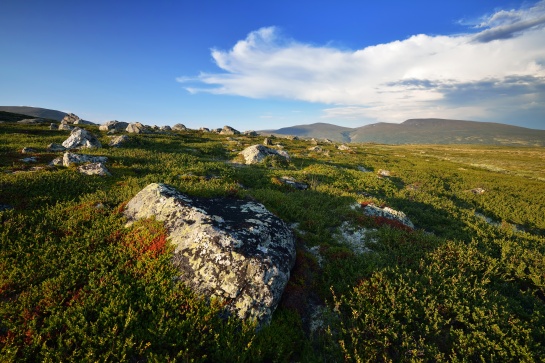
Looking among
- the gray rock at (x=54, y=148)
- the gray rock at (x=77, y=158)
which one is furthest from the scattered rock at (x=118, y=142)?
the gray rock at (x=77, y=158)

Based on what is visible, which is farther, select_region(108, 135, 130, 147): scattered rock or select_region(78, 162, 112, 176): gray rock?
select_region(108, 135, 130, 147): scattered rock

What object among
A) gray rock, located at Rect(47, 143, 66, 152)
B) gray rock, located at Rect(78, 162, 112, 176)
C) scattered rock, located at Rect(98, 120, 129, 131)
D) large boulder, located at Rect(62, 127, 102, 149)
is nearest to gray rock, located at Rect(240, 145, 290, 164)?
gray rock, located at Rect(78, 162, 112, 176)

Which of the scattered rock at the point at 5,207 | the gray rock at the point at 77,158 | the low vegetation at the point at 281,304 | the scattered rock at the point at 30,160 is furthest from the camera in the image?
the scattered rock at the point at 30,160

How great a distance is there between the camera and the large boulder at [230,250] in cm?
820

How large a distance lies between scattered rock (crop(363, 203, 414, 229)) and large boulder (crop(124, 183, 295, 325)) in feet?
30.1

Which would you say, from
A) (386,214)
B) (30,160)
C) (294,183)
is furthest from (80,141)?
(386,214)

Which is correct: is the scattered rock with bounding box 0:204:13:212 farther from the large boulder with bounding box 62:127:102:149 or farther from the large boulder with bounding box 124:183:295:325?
the large boulder with bounding box 62:127:102:149

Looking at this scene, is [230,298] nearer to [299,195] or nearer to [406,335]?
[406,335]

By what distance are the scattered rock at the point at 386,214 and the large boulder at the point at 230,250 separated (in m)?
9.17

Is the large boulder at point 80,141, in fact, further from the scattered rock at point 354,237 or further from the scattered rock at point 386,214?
the scattered rock at point 386,214

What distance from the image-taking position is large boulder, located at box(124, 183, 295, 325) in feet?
26.9

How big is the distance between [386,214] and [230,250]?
508 inches

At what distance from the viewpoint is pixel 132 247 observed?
10086 mm

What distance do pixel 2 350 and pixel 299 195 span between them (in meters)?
17.5
